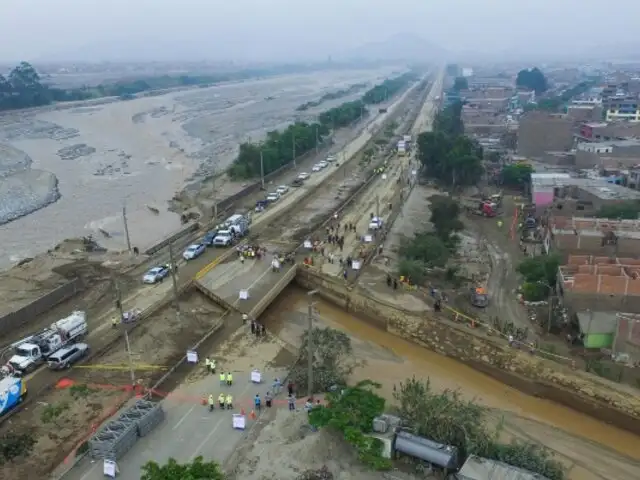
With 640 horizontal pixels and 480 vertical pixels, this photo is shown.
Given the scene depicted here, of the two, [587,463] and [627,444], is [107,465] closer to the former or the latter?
[587,463]

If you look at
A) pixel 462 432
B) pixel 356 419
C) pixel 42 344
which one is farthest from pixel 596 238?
pixel 42 344

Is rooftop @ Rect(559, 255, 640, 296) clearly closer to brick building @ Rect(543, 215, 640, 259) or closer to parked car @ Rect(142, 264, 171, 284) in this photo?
brick building @ Rect(543, 215, 640, 259)

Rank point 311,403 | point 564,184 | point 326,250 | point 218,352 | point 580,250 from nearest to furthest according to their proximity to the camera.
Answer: point 311,403 → point 218,352 → point 580,250 → point 326,250 → point 564,184


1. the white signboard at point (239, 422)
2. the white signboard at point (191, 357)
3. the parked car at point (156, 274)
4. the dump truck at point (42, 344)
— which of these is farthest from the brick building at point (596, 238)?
the dump truck at point (42, 344)

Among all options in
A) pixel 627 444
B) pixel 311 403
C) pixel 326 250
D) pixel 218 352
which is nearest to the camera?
pixel 311 403

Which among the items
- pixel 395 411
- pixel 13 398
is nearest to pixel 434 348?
pixel 395 411

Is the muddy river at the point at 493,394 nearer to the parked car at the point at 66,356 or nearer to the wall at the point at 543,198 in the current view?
the parked car at the point at 66,356

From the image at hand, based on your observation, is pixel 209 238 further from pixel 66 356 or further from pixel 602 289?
pixel 602 289
